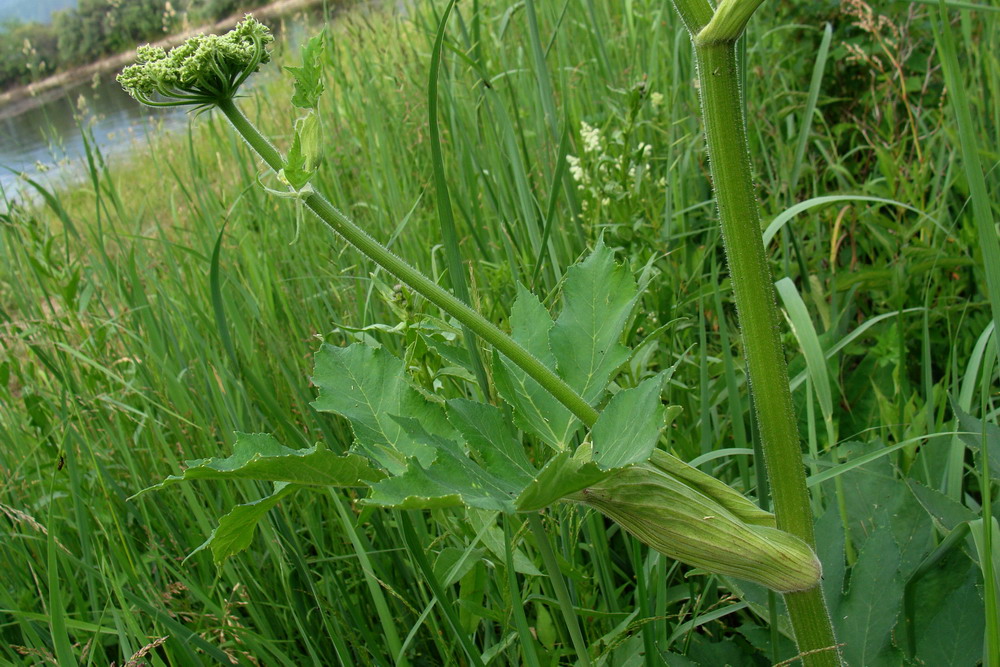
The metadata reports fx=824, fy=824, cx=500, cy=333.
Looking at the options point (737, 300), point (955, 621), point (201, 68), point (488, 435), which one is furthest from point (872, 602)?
point (201, 68)

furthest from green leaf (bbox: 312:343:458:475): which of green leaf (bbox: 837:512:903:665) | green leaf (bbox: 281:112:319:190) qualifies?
green leaf (bbox: 837:512:903:665)

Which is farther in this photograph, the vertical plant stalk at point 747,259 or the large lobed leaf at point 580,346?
the large lobed leaf at point 580,346

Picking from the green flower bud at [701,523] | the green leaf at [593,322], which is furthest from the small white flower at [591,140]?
the green flower bud at [701,523]

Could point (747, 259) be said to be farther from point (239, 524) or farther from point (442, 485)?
point (239, 524)

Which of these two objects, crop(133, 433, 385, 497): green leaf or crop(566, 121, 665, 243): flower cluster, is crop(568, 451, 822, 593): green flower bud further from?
crop(566, 121, 665, 243): flower cluster

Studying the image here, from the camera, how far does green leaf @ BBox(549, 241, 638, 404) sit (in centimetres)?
101

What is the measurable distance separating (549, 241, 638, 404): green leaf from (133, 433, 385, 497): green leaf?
290mm

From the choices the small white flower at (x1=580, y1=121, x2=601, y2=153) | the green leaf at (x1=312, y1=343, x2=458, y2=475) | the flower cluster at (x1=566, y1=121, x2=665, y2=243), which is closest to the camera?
the green leaf at (x1=312, y1=343, x2=458, y2=475)

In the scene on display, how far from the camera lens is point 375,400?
101cm

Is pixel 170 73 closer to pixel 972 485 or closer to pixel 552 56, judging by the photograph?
pixel 972 485

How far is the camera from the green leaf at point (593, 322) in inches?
39.9

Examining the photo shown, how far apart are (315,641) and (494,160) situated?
4.23 feet

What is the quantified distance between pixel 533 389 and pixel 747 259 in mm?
304

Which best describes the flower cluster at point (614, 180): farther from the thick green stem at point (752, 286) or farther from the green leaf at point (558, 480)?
the green leaf at point (558, 480)
